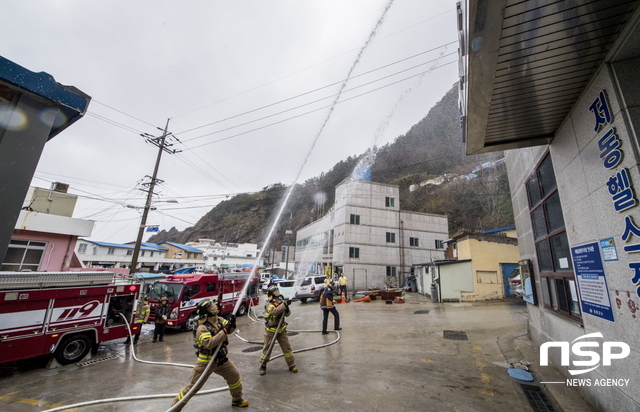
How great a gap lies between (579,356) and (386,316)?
→ 30.6ft

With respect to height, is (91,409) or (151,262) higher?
(151,262)

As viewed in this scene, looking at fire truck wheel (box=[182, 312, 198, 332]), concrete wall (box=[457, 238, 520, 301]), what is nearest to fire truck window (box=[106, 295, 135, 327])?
fire truck wheel (box=[182, 312, 198, 332])

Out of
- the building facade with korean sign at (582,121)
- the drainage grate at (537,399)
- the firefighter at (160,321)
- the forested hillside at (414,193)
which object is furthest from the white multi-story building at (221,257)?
the building facade with korean sign at (582,121)

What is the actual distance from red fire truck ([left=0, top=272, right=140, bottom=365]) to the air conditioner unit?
12.2m

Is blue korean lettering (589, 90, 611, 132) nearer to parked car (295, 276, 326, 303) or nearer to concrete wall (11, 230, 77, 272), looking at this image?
parked car (295, 276, 326, 303)

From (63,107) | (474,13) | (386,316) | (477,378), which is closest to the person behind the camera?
(474,13)

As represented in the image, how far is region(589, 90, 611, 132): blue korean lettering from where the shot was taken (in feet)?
11.8

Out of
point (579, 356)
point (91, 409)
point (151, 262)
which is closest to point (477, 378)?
point (579, 356)

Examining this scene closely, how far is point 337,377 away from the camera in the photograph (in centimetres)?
571

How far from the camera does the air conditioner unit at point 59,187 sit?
54.3ft

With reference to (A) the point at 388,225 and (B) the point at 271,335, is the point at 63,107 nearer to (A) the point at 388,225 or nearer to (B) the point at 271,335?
(B) the point at 271,335

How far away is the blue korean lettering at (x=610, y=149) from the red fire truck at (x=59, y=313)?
12.7 meters

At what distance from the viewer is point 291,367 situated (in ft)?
20.2

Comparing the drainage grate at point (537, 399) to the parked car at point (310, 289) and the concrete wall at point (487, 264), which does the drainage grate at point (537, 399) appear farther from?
Result: the parked car at point (310, 289)
